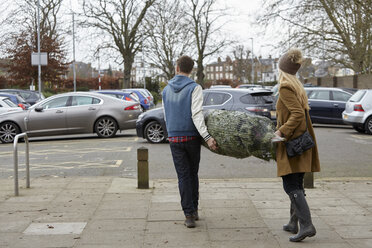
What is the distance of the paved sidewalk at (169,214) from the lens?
5.34 metres

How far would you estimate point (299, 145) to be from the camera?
5.12 m

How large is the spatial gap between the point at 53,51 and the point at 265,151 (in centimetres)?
4354

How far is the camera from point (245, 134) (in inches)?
213

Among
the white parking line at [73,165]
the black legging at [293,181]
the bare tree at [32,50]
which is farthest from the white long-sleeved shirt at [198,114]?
the bare tree at [32,50]

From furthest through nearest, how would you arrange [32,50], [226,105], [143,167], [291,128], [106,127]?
[32,50] → [106,127] → [226,105] → [143,167] → [291,128]

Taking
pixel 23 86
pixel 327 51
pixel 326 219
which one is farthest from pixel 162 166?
pixel 23 86

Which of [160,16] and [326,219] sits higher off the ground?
[160,16]

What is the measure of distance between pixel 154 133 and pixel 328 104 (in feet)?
28.0

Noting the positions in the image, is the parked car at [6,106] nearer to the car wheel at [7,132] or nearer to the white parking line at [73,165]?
the car wheel at [7,132]

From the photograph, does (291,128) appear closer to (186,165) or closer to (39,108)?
(186,165)

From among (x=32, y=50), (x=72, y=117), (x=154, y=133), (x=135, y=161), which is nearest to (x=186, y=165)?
(x=135, y=161)

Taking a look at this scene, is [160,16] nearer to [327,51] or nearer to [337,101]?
[327,51]

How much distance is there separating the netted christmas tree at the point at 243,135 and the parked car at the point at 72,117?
11.5 meters

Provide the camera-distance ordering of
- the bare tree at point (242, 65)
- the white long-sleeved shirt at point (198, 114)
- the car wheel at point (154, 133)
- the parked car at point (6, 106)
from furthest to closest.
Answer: the bare tree at point (242, 65) → the parked car at point (6, 106) → the car wheel at point (154, 133) → the white long-sleeved shirt at point (198, 114)
